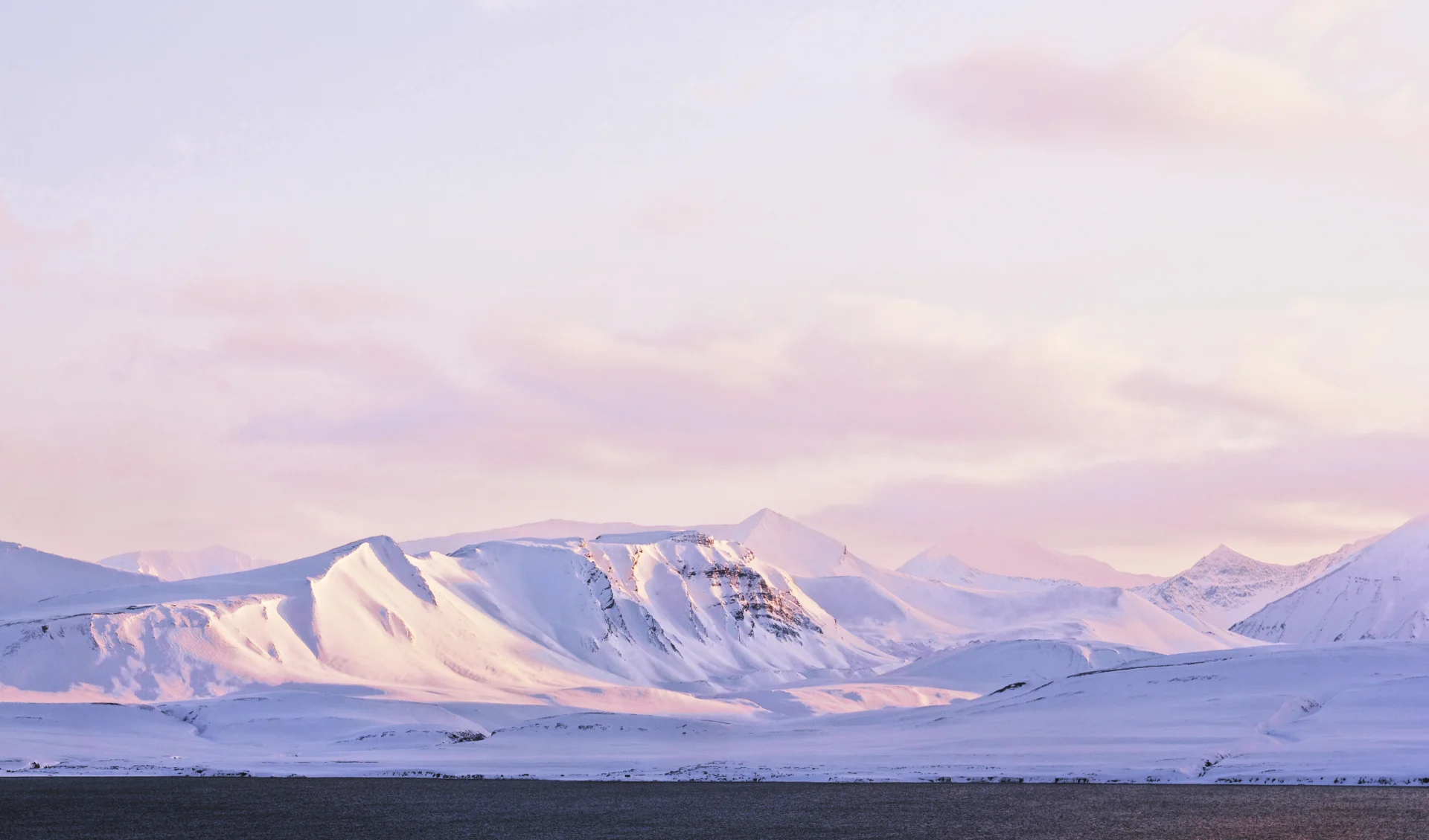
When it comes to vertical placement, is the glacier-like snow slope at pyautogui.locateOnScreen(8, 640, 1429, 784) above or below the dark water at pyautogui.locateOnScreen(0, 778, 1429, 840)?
above

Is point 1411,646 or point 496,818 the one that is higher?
point 1411,646

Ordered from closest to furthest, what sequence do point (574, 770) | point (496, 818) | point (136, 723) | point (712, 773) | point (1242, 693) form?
point (496, 818), point (712, 773), point (574, 770), point (1242, 693), point (136, 723)

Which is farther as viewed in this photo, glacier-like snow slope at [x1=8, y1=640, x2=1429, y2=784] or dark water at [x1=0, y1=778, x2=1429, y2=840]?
glacier-like snow slope at [x1=8, y1=640, x2=1429, y2=784]

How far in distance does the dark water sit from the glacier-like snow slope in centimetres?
1237

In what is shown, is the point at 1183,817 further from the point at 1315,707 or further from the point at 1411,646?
the point at 1411,646

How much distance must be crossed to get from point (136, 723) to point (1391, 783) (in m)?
136

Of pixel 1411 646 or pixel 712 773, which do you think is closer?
pixel 712 773

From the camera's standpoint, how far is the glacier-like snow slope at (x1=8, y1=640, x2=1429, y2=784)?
125625 millimetres

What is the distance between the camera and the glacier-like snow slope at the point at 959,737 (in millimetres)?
125625

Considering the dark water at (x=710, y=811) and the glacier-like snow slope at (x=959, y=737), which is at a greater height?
the glacier-like snow slope at (x=959, y=737)

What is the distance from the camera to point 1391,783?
10819 cm

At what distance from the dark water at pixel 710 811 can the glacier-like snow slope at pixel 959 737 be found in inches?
487

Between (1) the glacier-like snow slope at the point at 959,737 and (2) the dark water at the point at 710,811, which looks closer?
(2) the dark water at the point at 710,811

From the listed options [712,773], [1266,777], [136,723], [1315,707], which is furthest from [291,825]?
[136,723]
